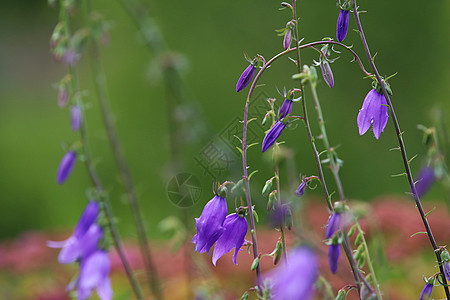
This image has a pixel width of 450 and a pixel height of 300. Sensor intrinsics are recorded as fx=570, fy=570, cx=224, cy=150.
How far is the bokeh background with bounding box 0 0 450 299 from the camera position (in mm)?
4004

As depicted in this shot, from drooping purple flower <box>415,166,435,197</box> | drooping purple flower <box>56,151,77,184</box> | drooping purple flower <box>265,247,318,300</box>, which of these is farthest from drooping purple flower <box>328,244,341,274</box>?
drooping purple flower <box>56,151,77,184</box>

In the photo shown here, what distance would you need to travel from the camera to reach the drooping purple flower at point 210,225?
2.87 ft

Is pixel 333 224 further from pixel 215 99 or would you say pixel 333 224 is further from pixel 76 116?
pixel 215 99

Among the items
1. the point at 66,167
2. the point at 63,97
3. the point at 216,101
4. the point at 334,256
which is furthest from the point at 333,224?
the point at 216,101

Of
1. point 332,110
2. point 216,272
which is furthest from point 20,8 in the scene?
point 216,272

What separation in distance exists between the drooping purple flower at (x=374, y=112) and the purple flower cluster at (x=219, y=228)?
9.8 inches

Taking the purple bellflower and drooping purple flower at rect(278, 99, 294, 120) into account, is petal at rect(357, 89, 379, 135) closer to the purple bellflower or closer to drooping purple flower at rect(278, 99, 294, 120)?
drooping purple flower at rect(278, 99, 294, 120)

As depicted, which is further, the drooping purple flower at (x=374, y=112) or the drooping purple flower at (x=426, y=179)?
the drooping purple flower at (x=426, y=179)

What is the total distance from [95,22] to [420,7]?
2.89 metres

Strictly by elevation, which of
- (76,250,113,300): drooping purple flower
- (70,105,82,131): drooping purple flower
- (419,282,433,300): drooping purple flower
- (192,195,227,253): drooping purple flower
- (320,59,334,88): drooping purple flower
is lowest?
(419,282,433,300): drooping purple flower

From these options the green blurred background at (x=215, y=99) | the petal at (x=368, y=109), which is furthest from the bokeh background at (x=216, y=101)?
the petal at (x=368, y=109)

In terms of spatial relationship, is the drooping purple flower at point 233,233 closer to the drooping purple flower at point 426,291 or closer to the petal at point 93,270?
the drooping purple flower at point 426,291

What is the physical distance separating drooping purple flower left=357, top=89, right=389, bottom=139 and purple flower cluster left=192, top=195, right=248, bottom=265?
9.8 inches

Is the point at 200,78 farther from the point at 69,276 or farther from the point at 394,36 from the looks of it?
the point at 69,276
